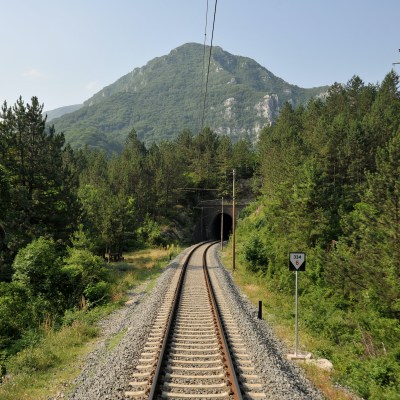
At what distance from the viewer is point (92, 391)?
25.9 ft

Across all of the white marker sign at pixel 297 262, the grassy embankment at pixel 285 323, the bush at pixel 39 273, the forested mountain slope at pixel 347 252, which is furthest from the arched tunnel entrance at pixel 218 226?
the white marker sign at pixel 297 262

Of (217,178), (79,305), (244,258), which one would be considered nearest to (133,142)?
(217,178)

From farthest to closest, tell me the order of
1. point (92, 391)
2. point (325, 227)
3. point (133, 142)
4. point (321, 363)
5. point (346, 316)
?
1. point (133, 142)
2. point (325, 227)
3. point (346, 316)
4. point (321, 363)
5. point (92, 391)

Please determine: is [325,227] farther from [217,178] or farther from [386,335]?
[217,178]

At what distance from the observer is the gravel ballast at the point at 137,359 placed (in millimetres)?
7918

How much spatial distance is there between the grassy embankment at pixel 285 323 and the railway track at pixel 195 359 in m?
1.68

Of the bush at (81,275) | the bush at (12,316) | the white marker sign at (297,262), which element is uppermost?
the white marker sign at (297,262)

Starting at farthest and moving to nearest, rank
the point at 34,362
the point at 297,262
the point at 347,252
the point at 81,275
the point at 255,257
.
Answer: the point at 255,257
the point at 347,252
the point at 81,275
the point at 297,262
the point at 34,362

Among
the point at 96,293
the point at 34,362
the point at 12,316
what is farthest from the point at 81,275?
the point at 34,362

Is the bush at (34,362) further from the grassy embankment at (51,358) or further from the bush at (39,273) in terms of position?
the bush at (39,273)

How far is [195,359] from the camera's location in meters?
9.70

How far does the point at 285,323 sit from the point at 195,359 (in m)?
6.10

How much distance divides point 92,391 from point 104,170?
219 ft

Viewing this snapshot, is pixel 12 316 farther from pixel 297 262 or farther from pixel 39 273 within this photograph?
pixel 297 262
